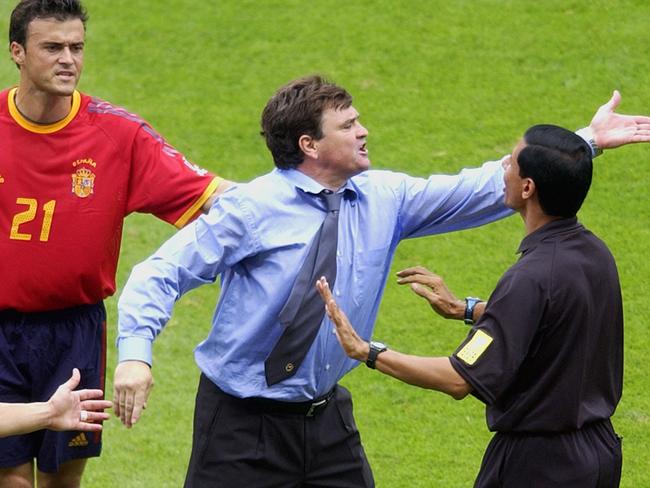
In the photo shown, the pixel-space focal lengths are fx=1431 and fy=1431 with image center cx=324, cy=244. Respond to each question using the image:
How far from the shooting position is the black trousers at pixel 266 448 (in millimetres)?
5383

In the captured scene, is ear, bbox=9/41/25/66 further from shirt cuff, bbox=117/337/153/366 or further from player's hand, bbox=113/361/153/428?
player's hand, bbox=113/361/153/428

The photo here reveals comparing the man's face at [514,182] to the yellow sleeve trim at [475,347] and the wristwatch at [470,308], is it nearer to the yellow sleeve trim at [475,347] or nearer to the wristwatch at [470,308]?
the yellow sleeve trim at [475,347]

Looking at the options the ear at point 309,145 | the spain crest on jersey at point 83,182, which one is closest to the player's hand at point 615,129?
the ear at point 309,145

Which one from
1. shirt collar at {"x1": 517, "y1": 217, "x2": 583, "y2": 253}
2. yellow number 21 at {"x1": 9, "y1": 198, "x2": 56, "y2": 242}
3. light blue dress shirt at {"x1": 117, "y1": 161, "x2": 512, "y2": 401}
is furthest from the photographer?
yellow number 21 at {"x1": 9, "y1": 198, "x2": 56, "y2": 242}

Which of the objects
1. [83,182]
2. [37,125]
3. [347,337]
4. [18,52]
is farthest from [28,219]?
[347,337]

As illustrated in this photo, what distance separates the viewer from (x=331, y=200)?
5.42 metres

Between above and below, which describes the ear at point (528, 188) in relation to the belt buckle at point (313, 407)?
above

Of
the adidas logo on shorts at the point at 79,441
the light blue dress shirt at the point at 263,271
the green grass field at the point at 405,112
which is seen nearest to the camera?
the light blue dress shirt at the point at 263,271

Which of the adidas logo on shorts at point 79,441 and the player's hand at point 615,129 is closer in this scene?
the player's hand at point 615,129

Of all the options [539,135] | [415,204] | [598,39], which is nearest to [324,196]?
[415,204]

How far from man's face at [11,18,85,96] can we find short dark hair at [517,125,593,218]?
6.66 ft

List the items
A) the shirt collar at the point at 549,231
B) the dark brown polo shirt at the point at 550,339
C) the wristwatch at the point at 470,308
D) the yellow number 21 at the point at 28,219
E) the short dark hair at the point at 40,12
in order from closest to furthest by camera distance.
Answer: the dark brown polo shirt at the point at 550,339 → the shirt collar at the point at 549,231 → the wristwatch at the point at 470,308 → the yellow number 21 at the point at 28,219 → the short dark hair at the point at 40,12

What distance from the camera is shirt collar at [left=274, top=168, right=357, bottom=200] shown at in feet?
17.8

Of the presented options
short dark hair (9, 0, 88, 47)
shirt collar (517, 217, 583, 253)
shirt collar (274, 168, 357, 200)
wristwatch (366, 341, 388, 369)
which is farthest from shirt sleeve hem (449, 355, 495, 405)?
short dark hair (9, 0, 88, 47)
